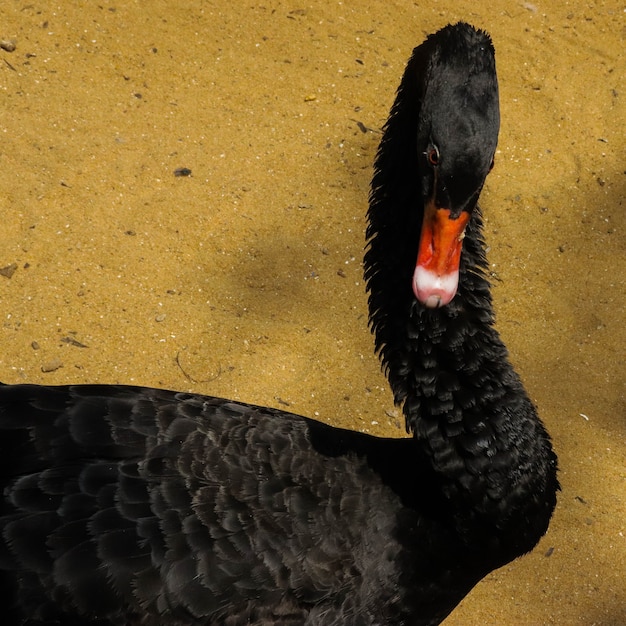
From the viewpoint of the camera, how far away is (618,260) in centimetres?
491

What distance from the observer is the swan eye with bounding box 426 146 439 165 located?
2.42 metres

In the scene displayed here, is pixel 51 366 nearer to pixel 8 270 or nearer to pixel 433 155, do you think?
pixel 8 270

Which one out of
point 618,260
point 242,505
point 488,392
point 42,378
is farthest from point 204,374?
point 618,260

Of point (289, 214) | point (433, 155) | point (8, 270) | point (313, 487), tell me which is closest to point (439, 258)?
point (433, 155)

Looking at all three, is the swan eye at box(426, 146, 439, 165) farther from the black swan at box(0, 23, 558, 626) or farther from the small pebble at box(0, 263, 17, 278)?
the small pebble at box(0, 263, 17, 278)

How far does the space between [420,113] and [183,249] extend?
233cm

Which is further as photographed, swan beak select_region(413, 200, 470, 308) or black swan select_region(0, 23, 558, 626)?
black swan select_region(0, 23, 558, 626)

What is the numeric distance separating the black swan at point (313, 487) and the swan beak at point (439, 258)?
0.22 ft

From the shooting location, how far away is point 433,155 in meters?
2.44

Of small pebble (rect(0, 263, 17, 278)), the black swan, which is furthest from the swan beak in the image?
small pebble (rect(0, 263, 17, 278))

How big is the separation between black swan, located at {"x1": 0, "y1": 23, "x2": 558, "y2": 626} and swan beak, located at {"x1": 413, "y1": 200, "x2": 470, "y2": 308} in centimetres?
7

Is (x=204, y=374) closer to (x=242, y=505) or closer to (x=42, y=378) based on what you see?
(x=42, y=378)

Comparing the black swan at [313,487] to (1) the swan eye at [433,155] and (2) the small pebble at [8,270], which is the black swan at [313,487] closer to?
(1) the swan eye at [433,155]

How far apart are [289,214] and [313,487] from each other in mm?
2262
